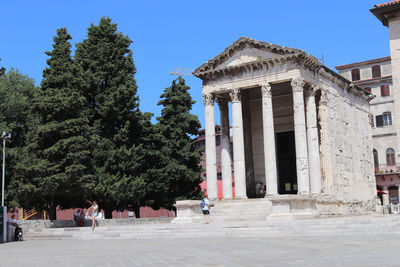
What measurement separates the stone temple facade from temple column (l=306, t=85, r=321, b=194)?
46 millimetres

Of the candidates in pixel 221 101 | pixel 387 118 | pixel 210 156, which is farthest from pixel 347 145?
pixel 387 118

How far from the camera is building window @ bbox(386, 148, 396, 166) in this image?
53.1m

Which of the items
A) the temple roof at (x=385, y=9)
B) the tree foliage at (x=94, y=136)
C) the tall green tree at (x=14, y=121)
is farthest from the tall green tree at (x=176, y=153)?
the temple roof at (x=385, y=9)

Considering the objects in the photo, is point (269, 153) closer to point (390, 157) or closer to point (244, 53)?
point (244, 53)

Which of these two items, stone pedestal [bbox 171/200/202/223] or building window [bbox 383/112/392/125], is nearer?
stone pedestal [bbox 171/200/202/223]

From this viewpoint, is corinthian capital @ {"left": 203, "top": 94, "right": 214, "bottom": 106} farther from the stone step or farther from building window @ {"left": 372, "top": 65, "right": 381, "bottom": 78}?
building window @ {"left": 372, "top": 65, "right": 381, "bottom": 78}

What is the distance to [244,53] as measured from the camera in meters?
30.8

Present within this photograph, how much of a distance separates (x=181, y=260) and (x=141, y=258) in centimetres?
121

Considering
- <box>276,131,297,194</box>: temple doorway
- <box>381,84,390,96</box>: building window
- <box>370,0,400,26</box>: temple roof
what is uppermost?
<box>370,0,400,26</box>: temple roof

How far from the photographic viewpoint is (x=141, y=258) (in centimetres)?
1151

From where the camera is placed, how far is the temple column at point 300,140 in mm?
28266

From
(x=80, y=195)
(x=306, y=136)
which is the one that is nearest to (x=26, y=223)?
(x=80, y=195)

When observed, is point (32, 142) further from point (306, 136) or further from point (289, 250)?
point (289, 250)

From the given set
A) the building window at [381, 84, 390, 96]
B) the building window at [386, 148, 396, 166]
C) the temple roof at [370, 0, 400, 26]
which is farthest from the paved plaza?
the building window at [381, 84, 390, 96]
